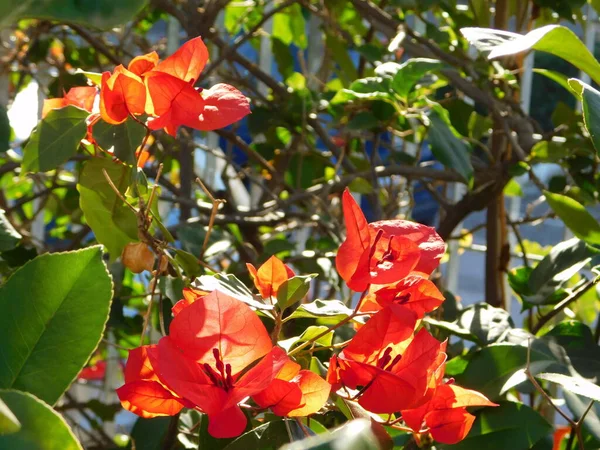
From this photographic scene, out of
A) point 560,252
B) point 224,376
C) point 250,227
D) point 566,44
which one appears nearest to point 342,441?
point 224,376

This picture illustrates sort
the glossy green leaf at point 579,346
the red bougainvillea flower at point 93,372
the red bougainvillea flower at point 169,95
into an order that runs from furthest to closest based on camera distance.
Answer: the red bougainvillea flower at point 93,372 → the glossy green leaf at point 579,346 → the red bougainvillea flower at point 169,95

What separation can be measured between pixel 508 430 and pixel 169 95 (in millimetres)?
297

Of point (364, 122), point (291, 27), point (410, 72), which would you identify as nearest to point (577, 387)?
point (410, 72)

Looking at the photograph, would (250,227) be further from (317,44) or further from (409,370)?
(409,370)

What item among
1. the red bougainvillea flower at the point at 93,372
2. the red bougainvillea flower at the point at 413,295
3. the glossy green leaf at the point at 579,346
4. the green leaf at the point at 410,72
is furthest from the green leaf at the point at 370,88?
the red bougainvillea flower at the point at 93,372

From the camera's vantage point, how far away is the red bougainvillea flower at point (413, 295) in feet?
1.28

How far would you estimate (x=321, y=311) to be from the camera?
0.41 m

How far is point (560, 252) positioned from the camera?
0.67 m

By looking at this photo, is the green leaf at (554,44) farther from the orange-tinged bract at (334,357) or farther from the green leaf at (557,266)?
the green leaf at (557,266)

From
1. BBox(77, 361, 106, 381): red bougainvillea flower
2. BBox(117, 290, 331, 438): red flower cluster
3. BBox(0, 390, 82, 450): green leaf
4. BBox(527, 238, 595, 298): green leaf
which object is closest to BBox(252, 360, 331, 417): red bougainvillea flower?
BBox(117, 290, 331, 438): red flower cluster

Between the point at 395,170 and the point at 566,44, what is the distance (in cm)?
47

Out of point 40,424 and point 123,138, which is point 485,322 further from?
point 40,424

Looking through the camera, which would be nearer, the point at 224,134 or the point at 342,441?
the point at 342,441

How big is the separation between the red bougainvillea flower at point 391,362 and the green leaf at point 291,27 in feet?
3.26
